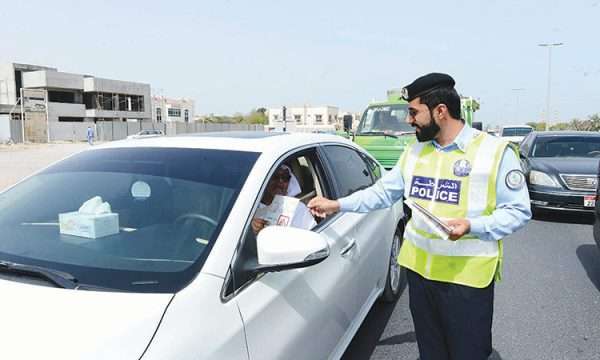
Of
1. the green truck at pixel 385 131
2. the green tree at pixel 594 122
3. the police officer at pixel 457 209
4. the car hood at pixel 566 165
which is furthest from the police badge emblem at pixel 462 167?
the green tree at pixel 594 122

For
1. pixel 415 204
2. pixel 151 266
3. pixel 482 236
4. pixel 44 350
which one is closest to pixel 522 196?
pixel 482 236

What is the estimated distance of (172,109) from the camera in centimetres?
8669

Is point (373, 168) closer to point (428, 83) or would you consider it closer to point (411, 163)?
point (411, 163)

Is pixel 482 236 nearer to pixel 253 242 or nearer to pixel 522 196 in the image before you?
pixel 522 196

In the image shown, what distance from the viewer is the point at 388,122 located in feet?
32.9

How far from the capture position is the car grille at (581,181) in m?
7.24

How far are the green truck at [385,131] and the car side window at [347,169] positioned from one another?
16.5 feet

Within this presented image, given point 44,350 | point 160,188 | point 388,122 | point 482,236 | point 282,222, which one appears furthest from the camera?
point 388,122

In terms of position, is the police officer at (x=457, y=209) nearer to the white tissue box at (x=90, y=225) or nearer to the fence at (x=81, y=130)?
the white tissue box at (x=90, y=225)

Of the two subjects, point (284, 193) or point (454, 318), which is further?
point (284, 193)

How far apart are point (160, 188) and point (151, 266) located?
56 centimetres

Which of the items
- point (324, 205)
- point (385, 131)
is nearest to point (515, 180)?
point (324, 205)

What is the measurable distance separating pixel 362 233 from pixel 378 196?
26.7 inches

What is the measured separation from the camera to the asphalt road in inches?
129
